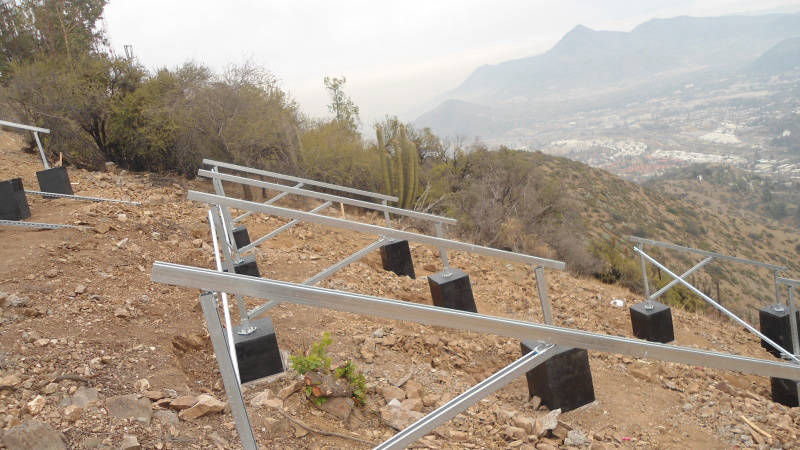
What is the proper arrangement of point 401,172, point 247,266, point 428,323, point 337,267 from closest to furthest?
point 428,323 → point 337,267 → point 247,266 → point 401,172

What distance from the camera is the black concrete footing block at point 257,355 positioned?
A: 289cm

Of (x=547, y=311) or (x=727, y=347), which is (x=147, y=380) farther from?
(x=727, y=347)

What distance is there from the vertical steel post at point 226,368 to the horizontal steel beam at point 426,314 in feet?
0.37

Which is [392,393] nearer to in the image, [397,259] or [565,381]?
[565,381]

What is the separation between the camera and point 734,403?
410 cm

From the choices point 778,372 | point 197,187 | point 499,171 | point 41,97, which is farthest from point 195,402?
point 499,171

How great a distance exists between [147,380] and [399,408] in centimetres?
147

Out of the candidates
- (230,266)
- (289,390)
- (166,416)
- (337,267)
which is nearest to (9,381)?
(166,416)

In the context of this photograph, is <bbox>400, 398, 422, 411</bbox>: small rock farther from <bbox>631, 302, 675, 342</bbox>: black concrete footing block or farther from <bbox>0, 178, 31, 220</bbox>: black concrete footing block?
<bbox>0, 178, 31, 220</bbox>: black concrete footing block

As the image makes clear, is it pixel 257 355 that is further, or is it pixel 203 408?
pixel 257 355

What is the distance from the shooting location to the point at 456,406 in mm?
1962

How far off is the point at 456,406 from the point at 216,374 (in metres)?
2.00

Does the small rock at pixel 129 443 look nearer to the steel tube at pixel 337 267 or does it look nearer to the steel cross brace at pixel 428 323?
the steel cross brace at pixel 428 323

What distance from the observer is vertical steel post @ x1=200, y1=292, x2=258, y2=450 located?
5.18 feet
